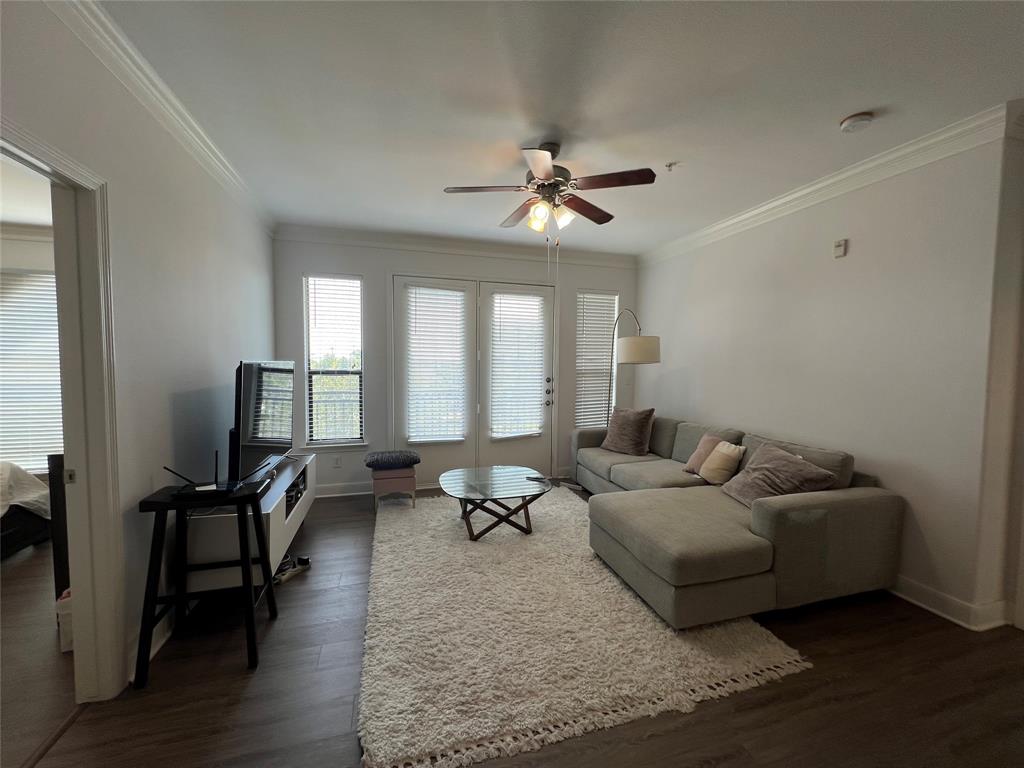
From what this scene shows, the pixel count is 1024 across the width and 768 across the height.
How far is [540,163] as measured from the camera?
7.03 ft

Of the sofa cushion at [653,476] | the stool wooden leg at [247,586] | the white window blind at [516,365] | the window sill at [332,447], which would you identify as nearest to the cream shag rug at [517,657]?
the stool wooden leg at [247,586]

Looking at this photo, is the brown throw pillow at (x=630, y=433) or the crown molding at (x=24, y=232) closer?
the crown molding at (x=24, y=232)

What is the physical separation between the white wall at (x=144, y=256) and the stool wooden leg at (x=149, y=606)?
0.34 ft

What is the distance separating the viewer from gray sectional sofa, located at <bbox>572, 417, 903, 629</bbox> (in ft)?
6.85

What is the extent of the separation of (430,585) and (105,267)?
2307 mm

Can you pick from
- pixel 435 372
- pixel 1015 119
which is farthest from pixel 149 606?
pixel 1015 119

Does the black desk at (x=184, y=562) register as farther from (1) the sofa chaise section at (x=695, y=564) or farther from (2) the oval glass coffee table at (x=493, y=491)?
(1) the sofa chaise section at (x=695, y=564)

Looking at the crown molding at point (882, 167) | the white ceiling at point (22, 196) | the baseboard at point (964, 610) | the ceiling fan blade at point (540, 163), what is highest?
the crown molding at point (882, 167)

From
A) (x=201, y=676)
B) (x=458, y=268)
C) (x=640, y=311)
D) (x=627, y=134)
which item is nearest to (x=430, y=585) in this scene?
(x=201, y=676)

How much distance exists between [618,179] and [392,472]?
3.13 metres

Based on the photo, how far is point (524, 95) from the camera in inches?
77.1

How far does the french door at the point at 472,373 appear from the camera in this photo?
443 cm

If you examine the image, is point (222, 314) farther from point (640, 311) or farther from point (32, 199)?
point (640, 311)

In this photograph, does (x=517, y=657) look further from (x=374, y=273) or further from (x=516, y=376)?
(x=374, y=273)
